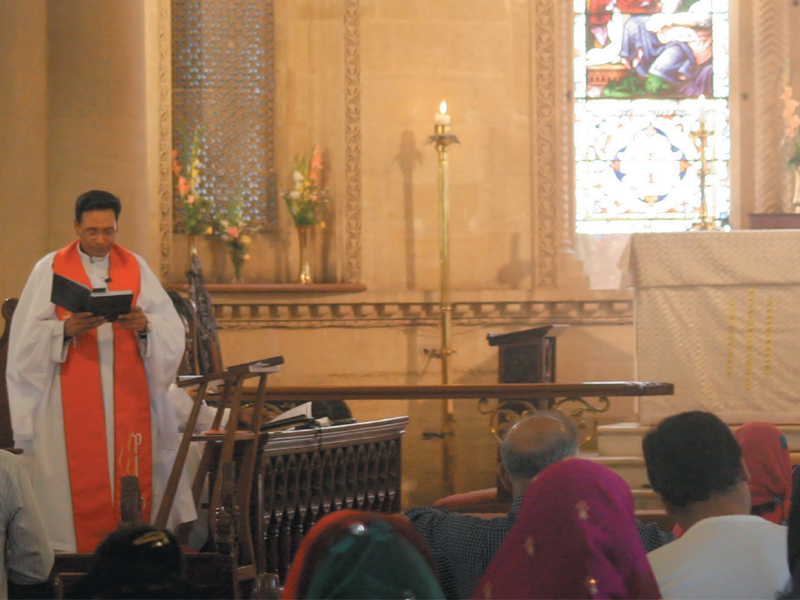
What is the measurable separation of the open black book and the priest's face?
1.35 ft

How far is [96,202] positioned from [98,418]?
91cm

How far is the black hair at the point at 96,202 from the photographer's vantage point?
4.05m

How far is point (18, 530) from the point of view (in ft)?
10.1

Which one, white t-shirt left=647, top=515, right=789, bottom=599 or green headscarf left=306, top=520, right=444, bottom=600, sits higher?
green headscarf left=306, top=520, right=444, bottom=600

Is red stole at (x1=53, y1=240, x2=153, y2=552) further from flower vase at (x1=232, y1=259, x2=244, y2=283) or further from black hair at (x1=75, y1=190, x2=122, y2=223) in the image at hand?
flower vase at (x1=232, y1=259, x2=244, y2=283)

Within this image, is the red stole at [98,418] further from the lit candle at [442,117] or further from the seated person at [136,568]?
the lit candle at [442,117]

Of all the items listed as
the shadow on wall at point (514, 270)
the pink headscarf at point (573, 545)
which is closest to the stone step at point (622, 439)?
the shadow on wall at point (514, 270)

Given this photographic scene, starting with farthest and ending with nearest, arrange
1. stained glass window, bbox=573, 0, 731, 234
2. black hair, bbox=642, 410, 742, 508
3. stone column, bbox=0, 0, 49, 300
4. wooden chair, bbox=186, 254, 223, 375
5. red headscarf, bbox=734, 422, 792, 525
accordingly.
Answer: stained glass window, bbox=573, 0, 731, 234, wooden chair, bbox=186, 254, 223, 375, stone column, bbox=0, 0, 49, 300, red headscarf, bbox=734, 422, 792, 525, black hair, bbox=642, 410, 742, 508

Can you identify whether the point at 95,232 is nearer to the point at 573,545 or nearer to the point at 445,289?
the point at 573,545

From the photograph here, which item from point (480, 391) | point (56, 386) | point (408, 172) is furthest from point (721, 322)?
point (56, 386)

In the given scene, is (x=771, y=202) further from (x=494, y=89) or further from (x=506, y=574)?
(x=506, y=574)

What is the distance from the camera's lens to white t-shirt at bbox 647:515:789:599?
2.01 meters

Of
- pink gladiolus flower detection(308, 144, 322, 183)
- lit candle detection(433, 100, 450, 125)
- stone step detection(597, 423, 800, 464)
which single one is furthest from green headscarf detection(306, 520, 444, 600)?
pink gladiolus flower detection(308, 144, 322, 183)

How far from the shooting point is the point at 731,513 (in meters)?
2.26
